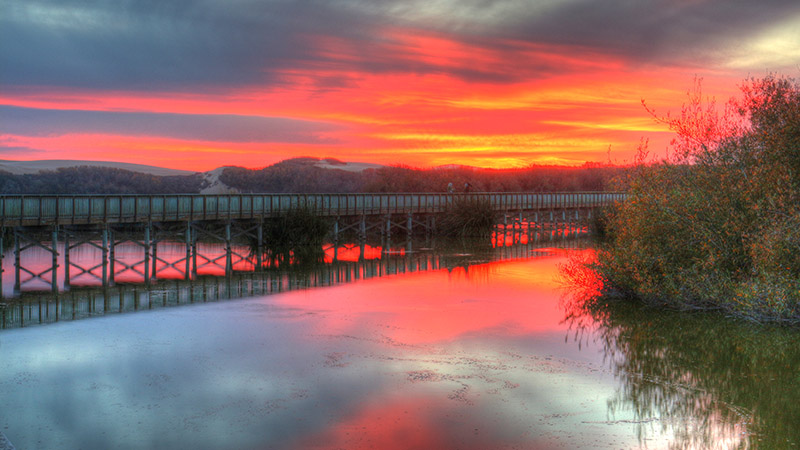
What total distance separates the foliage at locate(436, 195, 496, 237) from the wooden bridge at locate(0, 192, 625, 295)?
0.52 m

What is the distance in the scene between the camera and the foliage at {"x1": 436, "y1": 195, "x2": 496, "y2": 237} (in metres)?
45.1

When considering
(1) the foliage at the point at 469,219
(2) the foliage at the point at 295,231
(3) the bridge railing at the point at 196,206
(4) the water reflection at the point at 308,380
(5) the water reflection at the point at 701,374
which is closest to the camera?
(4) the water reflection at the point at 308,380

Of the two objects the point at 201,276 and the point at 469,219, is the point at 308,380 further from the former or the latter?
the point at 469,219

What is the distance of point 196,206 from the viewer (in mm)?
32906

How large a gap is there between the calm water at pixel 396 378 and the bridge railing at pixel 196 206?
35.0 ft

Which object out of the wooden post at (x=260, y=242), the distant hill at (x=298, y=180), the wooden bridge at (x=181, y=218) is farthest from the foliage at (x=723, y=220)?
the distant hill at (x=298, y=180)

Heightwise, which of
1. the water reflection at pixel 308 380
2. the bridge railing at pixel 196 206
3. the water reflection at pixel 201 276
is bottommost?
the water reflection at pixel 201 276

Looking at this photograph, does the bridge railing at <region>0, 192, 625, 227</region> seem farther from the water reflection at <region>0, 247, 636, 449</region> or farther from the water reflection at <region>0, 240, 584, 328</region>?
the water reflection at <region>0, 247, 636, 449</region>

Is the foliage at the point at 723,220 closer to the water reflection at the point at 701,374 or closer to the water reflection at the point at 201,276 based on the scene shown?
the water reflection at the point at 701,374

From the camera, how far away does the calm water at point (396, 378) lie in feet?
28.4

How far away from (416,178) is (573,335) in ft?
192

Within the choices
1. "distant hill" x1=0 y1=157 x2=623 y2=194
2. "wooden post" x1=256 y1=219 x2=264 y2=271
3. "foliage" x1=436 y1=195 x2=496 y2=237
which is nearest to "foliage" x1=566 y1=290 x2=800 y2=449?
"wooden post" x1=256 y1=219 x2=264 y2=271

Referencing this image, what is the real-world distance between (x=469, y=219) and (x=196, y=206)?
18061mm

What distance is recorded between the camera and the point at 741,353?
12914 mm
